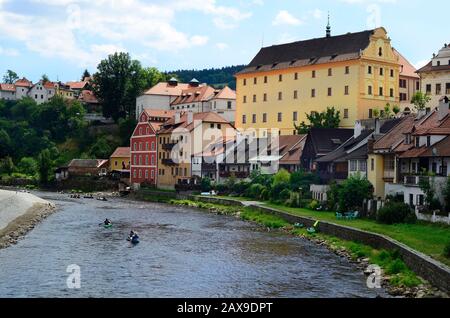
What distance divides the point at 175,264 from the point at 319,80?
49681mm

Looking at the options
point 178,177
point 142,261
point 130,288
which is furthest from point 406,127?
point 178,177

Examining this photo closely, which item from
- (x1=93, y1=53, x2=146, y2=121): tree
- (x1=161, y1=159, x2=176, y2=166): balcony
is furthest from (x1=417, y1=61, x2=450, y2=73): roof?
(x1=93, y1=53, x2=146, y2=121): tree

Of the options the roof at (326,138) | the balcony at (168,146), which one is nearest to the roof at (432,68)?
the roof at (326,138)

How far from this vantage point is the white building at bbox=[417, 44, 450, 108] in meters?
71.1

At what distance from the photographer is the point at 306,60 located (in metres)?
81.5

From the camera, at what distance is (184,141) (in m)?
84.8

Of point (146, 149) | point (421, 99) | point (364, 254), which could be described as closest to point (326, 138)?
point (421, 99)

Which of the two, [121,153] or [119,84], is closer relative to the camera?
[121,153]

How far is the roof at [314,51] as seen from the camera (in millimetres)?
76250

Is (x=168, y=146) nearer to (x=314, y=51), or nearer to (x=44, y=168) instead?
(x=314, y=51)

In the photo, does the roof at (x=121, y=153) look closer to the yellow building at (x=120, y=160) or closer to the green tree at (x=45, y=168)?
the yellow building at (x=120, y=160)

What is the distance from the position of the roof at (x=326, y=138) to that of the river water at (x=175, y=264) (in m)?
15.5

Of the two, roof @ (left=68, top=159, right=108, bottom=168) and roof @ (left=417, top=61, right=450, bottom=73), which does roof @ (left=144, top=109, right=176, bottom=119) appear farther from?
roof @ (left=417, top=61, right=450, bottom=73)

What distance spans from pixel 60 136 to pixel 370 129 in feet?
259
